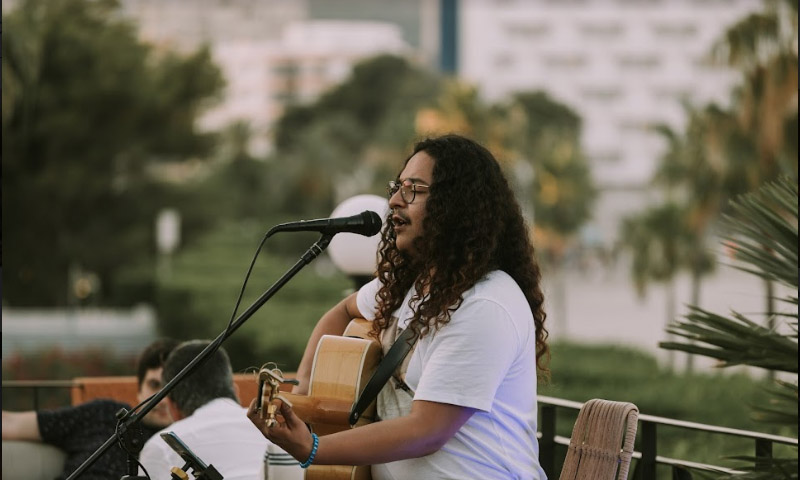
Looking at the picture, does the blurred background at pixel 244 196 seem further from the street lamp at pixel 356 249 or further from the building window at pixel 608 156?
the building window at pixel 608 156

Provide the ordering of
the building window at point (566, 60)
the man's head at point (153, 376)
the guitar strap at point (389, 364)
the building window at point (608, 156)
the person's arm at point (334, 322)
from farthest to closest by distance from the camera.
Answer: the building window at point (566, 60), the building window at point (608, 156), the man's head at point (153, 376), the person's arm at point (334, 322), the guitar strap at point (389, 364)

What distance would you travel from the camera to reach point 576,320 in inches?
2399

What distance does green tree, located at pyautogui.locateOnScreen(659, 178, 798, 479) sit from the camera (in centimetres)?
249

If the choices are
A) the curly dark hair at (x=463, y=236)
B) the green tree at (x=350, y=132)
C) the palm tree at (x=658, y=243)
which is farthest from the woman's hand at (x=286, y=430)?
the green tree at (x=350, y=132)

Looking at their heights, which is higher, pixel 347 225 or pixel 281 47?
pixel 281 47

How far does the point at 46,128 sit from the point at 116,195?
4.68 meters

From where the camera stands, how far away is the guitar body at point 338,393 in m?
3.03

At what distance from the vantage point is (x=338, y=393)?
3.10 metres

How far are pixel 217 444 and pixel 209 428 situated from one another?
0.06 meters

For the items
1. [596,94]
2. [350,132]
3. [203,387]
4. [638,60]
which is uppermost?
[638,60]

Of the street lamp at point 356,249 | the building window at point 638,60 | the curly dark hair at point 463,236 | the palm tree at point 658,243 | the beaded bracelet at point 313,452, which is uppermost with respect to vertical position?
the building window at point 638,60

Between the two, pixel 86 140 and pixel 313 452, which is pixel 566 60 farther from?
pixel 313 452

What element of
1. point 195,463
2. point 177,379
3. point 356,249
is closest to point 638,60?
point 356,249

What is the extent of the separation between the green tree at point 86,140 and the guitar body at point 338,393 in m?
25.0
